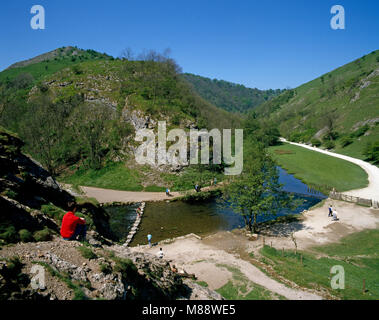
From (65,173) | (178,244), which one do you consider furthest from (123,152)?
(178,244)

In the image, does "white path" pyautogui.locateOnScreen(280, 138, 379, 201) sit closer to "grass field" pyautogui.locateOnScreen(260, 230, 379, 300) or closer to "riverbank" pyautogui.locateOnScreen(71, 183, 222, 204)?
"grass field" pyautogui.locateOnScreen(260, 230, 379, 300)

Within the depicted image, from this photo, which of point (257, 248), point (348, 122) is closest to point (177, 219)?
point (257, 248)

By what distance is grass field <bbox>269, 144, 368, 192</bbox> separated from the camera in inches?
1925

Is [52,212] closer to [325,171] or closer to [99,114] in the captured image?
[99,114]

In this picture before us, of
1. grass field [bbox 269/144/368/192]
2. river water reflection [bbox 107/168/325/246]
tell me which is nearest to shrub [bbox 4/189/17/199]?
river water reflection [bbox 107/168/325/246]

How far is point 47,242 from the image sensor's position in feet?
37.1

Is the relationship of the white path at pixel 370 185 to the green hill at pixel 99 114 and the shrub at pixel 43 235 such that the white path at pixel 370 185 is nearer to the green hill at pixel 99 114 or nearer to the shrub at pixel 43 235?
the green hill at pixel 99 114

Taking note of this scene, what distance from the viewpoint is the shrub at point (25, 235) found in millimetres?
10837

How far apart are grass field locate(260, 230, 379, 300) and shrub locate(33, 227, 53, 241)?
1713 centimetres

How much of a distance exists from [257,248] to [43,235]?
64.8ft

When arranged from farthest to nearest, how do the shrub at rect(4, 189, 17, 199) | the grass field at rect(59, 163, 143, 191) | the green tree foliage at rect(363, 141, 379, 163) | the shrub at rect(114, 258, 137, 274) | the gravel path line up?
the green tree foliage at rect(363, 141, 379, 163), the grass field at rect(59, 163, 143, 191), the gravel path, the shrub at rect(4, 189, 17, 199), the shrub at rect(114, 258, 137, 274)

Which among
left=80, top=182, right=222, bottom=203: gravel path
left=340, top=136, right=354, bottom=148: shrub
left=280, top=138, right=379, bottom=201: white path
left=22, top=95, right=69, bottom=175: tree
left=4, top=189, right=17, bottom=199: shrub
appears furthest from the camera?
left=340, top=136, right=354, bottom=148: shrub
